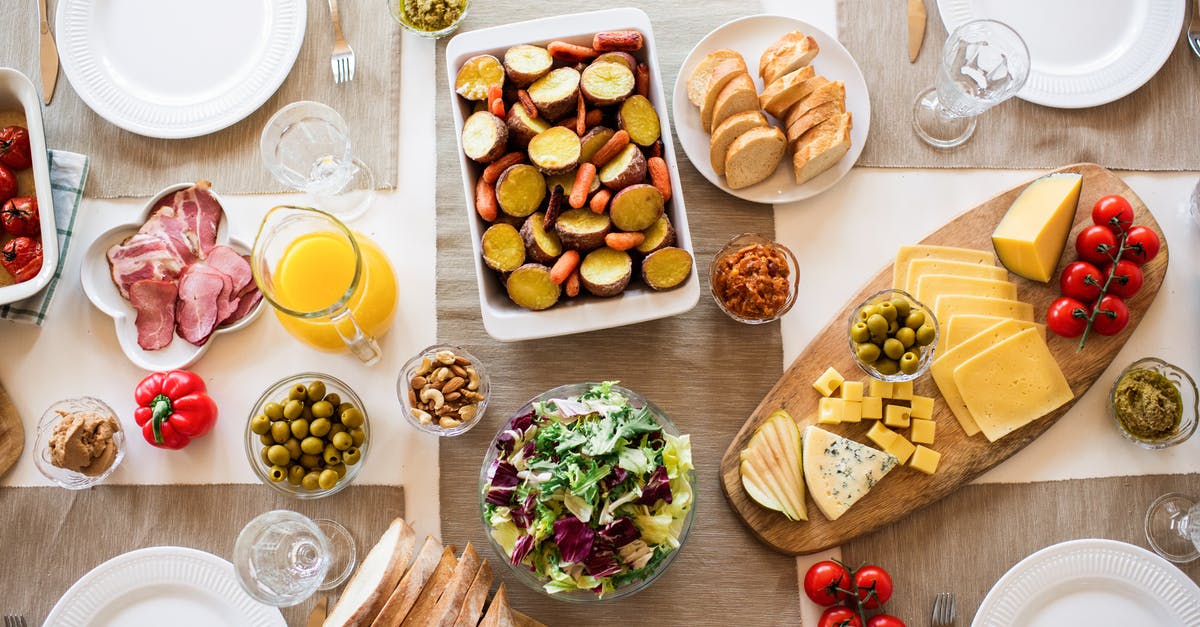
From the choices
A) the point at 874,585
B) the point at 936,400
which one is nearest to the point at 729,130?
the point at 936,400

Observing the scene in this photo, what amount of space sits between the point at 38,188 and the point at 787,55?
2053 mm

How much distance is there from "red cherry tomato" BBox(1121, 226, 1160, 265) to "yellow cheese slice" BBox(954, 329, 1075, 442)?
351 millimetres

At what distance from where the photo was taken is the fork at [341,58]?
2.53 meters

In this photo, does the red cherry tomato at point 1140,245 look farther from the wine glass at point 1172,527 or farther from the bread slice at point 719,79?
the bread slice at point 719,79

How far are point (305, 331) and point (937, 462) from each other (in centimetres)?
172

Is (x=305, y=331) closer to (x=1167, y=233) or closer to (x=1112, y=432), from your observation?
(x=1112, y=432)

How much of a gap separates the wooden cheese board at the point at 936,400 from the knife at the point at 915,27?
0.50 m

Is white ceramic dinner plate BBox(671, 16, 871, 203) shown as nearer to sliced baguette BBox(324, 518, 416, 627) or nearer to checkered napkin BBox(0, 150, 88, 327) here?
sliced baguette BBox(324, 518, 416, 627)

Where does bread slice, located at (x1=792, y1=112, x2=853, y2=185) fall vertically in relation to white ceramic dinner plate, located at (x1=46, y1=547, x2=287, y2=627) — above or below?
above

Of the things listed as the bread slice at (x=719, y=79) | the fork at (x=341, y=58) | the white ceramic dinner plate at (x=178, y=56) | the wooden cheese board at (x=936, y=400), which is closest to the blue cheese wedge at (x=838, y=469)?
the wooden cheese board at (x=936, y=400)

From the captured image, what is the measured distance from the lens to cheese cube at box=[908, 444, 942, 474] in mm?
2318

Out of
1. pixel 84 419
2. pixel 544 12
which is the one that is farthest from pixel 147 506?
pixel 544 12

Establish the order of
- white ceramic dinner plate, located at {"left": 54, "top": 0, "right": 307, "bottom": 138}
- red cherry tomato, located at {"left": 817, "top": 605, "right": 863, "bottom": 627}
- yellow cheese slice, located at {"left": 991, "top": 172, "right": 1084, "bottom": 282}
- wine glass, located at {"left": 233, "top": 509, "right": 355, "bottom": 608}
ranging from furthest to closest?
white ceramic dinner plate, located at {"left": 54, "top": 0, "right": 307, "bottom": 138}, yellow cheese slice, located at {"left": 991, "top": 172, "right": 1084, "bottom": 282}, red cherry tomato, located at {"left": 817, "top": 605, "right": 863, "bottom": 627}, wine glass, located at {"left": 233, "top": 509, "right": 355, "bottom": 608}

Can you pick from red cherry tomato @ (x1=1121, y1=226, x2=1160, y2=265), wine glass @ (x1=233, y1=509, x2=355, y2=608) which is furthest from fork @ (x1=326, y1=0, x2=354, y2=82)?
red cherry tomato @ (x1=1121, y1=226, x2=1160, y2=265)
